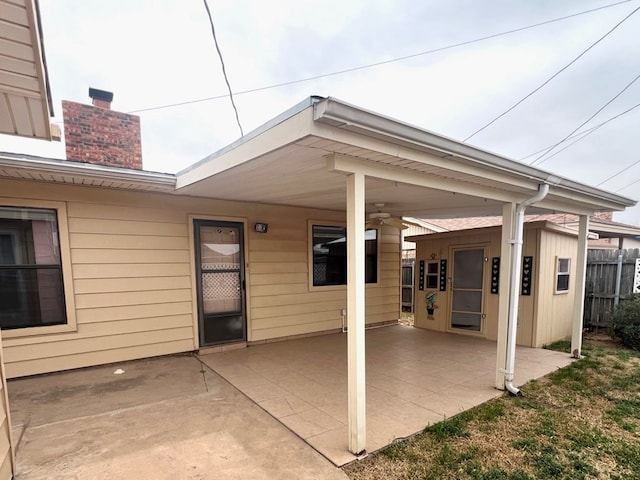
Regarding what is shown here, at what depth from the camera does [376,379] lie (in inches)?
144

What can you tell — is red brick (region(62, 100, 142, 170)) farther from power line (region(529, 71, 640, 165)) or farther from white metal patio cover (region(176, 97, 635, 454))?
power line (region(529, 71, 640, 165))

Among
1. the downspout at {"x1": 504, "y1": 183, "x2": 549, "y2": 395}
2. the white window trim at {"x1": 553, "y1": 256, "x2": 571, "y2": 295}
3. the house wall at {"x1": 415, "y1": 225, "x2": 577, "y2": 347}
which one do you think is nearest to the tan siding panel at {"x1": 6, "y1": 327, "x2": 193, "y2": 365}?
the downspout at {"x1": 504, "y1": 183, "x2": 549, "y2": 395}

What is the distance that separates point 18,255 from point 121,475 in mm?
2906

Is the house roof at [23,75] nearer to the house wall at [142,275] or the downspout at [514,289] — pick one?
the house wall at [142,275]

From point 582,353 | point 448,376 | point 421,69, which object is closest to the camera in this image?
point 448,376

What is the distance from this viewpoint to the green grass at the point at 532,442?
6.91 ft

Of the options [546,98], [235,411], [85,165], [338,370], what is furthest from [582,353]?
[546,98]

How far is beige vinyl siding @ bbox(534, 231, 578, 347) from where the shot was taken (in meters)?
5.18

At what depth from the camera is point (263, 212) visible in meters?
5.11

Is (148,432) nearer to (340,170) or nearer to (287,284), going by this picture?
(340,170)

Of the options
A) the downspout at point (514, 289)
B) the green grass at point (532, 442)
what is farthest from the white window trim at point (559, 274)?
the downspout at point (514, 289)

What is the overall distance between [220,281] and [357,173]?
3.30m

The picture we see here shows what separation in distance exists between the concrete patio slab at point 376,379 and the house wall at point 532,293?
16.5 inches

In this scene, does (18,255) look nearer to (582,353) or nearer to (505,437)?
(505,437)
